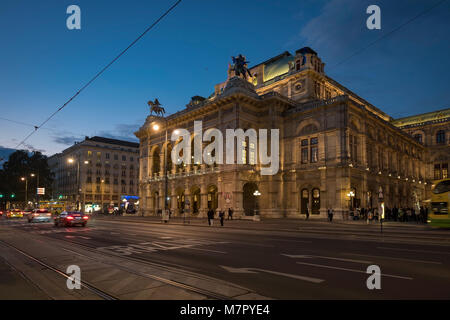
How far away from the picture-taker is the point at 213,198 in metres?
52.7

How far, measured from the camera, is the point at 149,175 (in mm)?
64125

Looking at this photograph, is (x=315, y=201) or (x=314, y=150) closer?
(x=315, y=201)

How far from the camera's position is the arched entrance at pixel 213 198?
50.5 m

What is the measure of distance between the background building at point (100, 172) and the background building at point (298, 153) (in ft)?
146

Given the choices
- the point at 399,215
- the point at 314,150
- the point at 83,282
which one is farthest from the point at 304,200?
the point at 83,282

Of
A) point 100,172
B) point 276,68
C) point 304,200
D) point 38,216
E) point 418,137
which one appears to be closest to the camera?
point 38,216

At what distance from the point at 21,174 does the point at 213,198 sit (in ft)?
186

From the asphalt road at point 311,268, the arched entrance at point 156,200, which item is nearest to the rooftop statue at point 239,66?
the arched entrance at point 156,200

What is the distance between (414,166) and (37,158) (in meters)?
92.4

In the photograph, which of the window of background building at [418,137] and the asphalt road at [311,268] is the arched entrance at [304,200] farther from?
the window of background building at [418,137]

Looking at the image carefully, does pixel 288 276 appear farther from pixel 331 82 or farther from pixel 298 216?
pixel 331 82

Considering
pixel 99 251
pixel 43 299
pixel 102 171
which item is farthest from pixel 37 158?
pixel 43 299

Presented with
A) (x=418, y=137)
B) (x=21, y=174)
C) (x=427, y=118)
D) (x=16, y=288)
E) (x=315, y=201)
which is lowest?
(x=315, y=201)

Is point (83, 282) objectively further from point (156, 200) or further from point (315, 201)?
point (156, 200)
